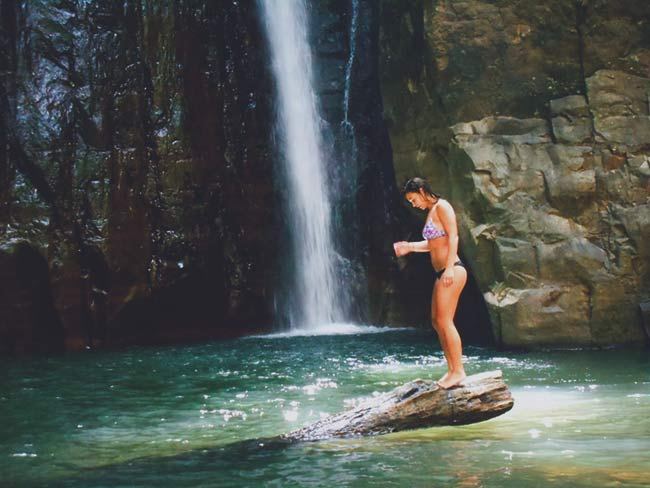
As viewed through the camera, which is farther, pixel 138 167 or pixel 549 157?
pixel 138 167

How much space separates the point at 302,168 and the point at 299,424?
1228 cm

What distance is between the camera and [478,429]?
276 inches

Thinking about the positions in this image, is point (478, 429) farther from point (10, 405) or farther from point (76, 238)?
point (76, 238)

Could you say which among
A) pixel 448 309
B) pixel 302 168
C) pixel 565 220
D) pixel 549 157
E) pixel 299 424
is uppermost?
pixel 302 168

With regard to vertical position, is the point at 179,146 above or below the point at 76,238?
above

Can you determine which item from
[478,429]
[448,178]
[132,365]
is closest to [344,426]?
[478,429]

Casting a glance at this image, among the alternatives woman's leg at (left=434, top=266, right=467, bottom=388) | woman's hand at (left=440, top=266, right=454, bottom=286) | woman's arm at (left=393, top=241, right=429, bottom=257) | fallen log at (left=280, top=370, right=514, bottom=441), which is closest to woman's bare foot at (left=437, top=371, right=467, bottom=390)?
fallen log at (left=280, top=370, right=514, bottom=441)

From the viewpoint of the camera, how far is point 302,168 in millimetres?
19516

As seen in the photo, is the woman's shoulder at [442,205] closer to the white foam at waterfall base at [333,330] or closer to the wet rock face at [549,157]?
the wet rock face at [549,157]

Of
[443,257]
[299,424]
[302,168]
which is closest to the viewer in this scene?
[443,257]

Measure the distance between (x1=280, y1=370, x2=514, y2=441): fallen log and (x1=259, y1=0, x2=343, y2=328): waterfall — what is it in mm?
12087

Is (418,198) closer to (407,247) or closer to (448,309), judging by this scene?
(407,247)

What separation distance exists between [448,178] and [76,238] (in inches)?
297

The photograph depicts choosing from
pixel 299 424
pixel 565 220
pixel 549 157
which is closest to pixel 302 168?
pixel 549 157
